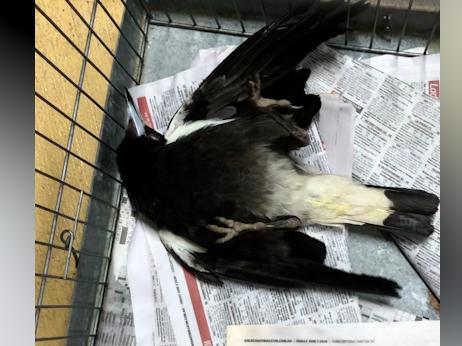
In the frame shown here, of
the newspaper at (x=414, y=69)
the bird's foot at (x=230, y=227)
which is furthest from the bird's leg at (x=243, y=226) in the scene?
the newspaper at (x=414, y=69)

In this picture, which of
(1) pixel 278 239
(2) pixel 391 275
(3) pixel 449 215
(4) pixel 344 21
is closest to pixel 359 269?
(2) pixel 391 275

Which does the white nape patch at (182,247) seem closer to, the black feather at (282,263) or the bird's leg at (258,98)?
the black feather at (282,263)

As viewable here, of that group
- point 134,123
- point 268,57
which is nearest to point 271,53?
point 268,57

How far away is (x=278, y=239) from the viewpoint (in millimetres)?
1026

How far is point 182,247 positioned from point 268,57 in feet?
1.35

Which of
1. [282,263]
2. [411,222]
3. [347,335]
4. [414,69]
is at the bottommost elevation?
[347,335]

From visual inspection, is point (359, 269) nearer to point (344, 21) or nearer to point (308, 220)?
point (308, 220)

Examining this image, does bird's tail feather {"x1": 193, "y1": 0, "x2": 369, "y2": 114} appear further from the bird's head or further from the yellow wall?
the yellow wall

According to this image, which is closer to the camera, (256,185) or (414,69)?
(256,185)

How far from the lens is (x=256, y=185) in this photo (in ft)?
3.36

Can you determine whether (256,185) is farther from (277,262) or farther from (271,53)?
(271,53)

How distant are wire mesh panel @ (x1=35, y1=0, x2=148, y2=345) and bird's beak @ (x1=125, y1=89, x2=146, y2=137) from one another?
2.3 inches

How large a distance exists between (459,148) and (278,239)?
0.72m

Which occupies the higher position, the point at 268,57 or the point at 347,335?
the point at 268,57
